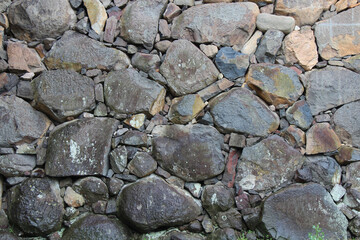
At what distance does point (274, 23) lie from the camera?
3.73 m

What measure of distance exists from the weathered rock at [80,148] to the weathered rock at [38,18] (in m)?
1.01

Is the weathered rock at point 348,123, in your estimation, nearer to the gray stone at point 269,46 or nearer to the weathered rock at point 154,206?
the gray stone at point 269,46

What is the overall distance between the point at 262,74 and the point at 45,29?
88.7 inches

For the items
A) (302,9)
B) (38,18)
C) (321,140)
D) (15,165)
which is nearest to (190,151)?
(321,140)

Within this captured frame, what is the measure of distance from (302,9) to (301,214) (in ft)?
6.80

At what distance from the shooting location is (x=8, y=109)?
3420 millimetres

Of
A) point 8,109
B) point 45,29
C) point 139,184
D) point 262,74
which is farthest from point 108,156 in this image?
point 262,74

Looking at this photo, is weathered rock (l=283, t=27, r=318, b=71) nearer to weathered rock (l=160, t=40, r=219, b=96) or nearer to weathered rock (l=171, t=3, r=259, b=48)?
weathered rock (l=171, t=3, r=259, b=48)

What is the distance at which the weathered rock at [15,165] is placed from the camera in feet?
10.9

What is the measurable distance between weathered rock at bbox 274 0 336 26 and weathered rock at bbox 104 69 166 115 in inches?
59.8

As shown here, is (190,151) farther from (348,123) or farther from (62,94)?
(348,123)

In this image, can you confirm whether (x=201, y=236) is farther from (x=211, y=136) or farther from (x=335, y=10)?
(x=335, y=10)

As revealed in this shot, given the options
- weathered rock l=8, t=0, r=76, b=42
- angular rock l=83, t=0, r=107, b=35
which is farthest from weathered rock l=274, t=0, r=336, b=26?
weathered rock l=8, t=0, r=76, b=42

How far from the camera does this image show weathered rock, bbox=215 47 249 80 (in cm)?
363
